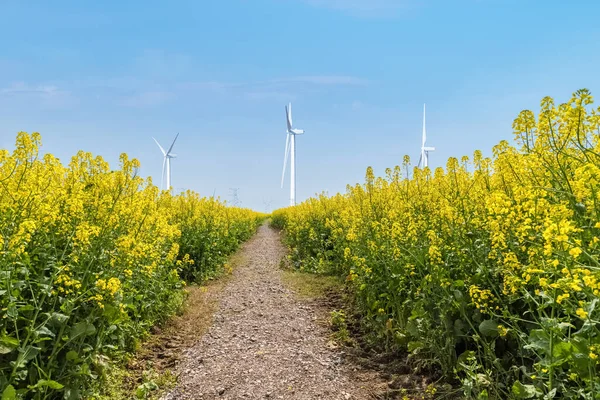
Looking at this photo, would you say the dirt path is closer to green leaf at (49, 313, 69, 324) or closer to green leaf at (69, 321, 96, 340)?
green leaf at (69, 321, 96, 340)

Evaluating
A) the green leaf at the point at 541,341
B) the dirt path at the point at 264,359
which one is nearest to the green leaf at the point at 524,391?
the green leaf at the point at 541,341

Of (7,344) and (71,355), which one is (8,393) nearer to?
(7,344)

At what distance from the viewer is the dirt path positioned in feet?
14.3

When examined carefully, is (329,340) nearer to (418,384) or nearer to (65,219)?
(418,384)

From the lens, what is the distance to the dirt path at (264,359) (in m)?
4.37

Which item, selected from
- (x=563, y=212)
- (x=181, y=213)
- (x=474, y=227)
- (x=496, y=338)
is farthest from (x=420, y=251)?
(x=181, y=213)

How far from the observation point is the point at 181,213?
1067cm

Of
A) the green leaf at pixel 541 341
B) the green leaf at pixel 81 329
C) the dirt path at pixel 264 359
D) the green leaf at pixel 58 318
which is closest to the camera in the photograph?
the green leaf at pixel 541 341

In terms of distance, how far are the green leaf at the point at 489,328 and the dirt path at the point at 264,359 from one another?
146cm

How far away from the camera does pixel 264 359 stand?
16.8ft

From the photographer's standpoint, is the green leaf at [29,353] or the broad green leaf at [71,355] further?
the broad green leaf at [71,355]

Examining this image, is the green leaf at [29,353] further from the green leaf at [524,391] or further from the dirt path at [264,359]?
the green leaf at [524,391]

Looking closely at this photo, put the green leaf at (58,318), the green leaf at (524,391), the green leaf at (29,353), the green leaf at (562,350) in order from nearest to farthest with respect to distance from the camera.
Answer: the green leaf at (562,350), the green leaf at (524,391), the green leaf at (29,353), the green leaf at (58,318)

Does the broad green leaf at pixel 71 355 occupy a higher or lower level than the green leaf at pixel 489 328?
lower
